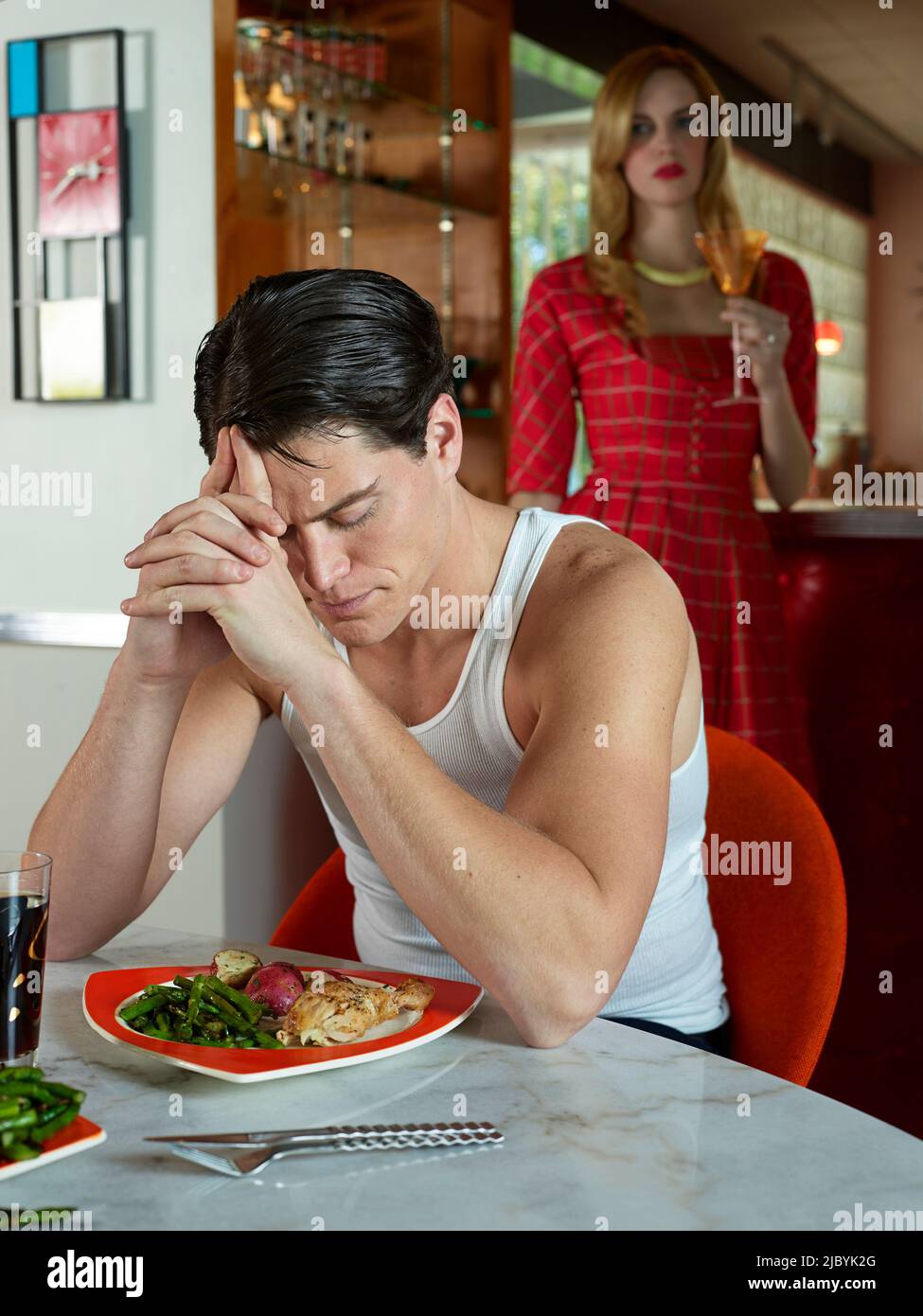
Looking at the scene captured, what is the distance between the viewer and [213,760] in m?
1.40

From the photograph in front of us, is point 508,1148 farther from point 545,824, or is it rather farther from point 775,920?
point 775,920

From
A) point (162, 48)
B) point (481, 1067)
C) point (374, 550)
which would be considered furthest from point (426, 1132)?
point (162, 48)

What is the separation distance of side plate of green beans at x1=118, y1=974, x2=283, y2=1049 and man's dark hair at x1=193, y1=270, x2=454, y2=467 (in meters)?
0.43

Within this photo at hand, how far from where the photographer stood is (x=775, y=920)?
132cm

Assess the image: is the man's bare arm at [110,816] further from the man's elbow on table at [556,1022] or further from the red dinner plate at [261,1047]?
the man's elbow on table at [556,1022]

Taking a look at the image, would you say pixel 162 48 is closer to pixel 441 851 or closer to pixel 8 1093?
pixel 441 851

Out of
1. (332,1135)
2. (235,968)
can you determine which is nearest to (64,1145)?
(332,1135)

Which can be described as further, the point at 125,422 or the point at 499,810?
the point at 125,422

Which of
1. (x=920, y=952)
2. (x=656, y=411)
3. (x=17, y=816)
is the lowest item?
(x=920, y=952)

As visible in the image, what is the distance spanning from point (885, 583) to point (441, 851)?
1.66 m

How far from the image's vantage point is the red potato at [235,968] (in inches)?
39.4

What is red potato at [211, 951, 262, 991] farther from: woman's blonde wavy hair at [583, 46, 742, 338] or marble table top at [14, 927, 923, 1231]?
woman's blonde wavy hair at [583, 46, 742, 338]

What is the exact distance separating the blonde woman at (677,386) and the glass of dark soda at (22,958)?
175cm

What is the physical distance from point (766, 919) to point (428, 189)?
2.77 meters
